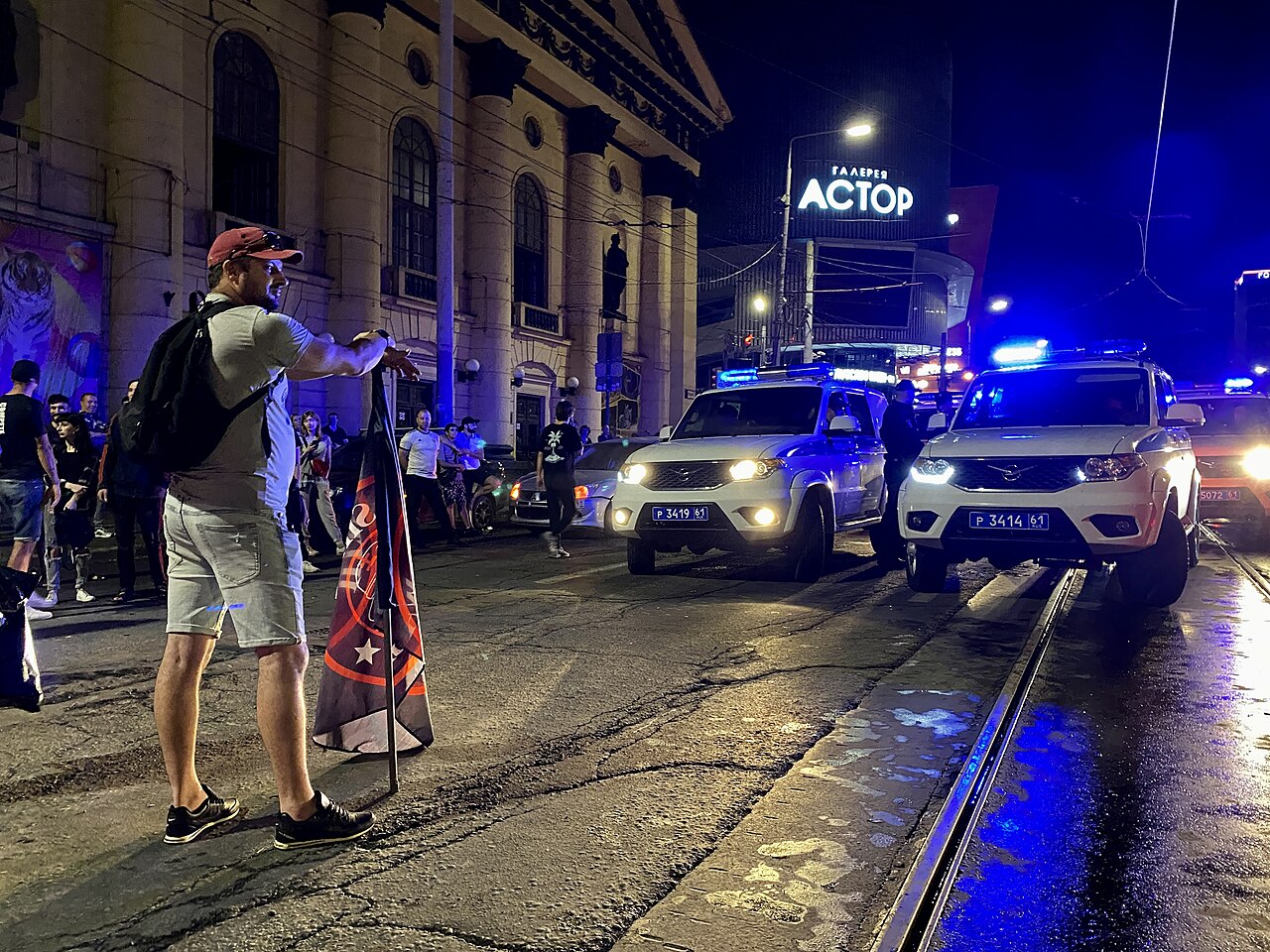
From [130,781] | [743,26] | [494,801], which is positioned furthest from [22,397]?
[743,26]

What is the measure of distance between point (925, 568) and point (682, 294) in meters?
30.5

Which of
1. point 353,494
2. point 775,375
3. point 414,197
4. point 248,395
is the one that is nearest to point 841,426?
point 775,375

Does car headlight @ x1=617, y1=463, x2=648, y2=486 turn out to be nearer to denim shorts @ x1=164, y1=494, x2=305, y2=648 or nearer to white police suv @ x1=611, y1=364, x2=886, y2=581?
white police suv @ x1=611, y1=364, x2=886, y2=581

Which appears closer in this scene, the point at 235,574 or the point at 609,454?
the point at 235,574

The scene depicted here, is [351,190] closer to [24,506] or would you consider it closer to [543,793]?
[24,506]

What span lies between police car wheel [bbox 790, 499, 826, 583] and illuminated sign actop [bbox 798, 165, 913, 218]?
4903cm

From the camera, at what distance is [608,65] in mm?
32594

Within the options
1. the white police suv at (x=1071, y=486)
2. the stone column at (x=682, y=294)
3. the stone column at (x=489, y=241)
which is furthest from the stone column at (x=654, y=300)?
the white police suv at (x=1071, y=486)

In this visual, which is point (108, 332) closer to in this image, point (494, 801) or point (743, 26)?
point (494, 801)

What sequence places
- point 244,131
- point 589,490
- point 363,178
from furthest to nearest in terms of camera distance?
point 363,178 < point 244,131 < point 589,490

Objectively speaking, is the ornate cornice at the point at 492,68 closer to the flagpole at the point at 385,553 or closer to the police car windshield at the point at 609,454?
the police car windshield at the point at 609,454

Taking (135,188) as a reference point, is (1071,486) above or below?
below

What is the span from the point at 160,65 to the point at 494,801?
17.7 m

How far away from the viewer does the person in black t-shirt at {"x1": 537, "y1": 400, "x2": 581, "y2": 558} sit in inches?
437
